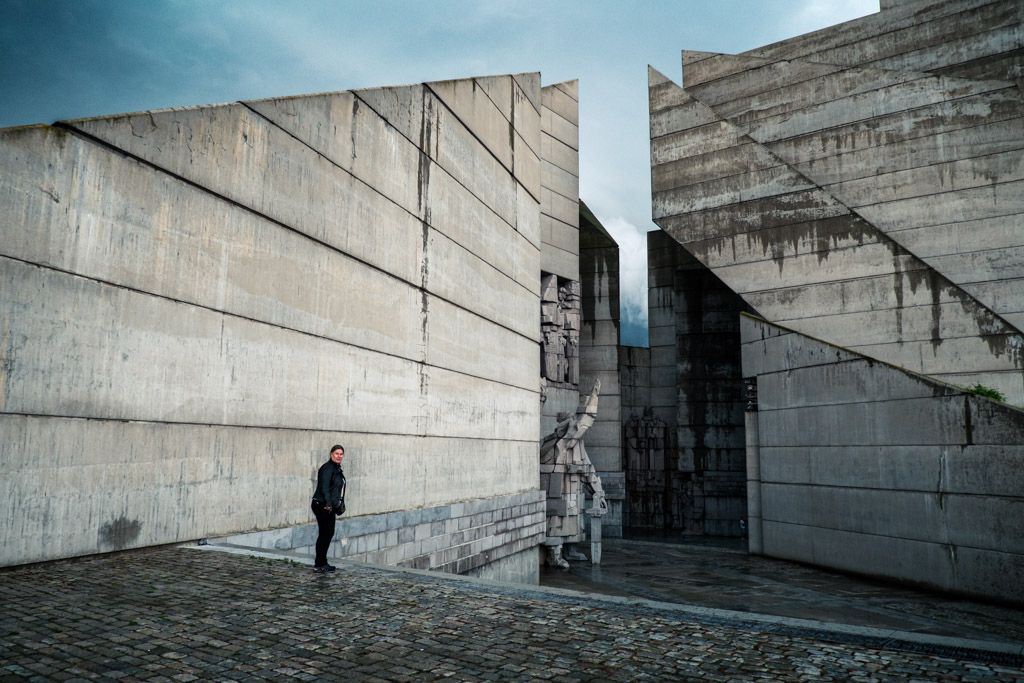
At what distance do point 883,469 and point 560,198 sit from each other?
14.8m

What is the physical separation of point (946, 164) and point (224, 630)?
20701 mm

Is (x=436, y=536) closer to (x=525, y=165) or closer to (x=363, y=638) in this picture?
(x=363, y=638)

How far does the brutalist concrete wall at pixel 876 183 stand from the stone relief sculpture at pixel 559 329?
4.31 meters

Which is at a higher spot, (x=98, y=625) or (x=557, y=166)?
(x=557, y=166)

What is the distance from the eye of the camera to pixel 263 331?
868cm

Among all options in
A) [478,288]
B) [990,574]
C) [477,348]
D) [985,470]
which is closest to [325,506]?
[477,348]

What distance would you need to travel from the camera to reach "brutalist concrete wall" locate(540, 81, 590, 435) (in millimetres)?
25380

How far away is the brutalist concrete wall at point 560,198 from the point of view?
25.4 m

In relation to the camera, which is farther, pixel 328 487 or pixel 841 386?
pixel 841 386

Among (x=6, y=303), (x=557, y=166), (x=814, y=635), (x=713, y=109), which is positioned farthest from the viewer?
(x=557, y=166)

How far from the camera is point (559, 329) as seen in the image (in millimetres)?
25734

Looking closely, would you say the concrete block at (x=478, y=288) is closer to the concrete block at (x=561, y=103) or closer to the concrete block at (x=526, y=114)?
the concrete block at (x=526, y=114)

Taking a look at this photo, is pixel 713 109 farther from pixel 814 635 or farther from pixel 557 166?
pixel 814 635

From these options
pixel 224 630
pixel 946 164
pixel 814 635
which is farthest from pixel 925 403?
pixel 224 630
